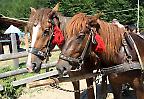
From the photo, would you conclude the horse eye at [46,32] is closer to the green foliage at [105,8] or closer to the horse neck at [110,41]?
the horse neck at [110,41]

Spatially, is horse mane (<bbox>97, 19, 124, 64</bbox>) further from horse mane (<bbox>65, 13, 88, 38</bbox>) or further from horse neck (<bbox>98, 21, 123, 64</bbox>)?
horse mane (<bbox>65, 13, 88, 38</bbox>)

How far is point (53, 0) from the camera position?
46.7m

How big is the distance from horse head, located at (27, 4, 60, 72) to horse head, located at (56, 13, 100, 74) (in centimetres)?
49

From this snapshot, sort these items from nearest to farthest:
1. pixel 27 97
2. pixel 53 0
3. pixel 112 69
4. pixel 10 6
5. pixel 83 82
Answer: pixel 112 69, pixel 27 97, pixel 83 82, pixel 53 0, pixel 10 6

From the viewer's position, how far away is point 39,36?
429 cm

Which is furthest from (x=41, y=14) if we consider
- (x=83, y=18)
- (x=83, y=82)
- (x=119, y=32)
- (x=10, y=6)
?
(x=10, y=6)

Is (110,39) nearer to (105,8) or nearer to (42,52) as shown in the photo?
(42,52)

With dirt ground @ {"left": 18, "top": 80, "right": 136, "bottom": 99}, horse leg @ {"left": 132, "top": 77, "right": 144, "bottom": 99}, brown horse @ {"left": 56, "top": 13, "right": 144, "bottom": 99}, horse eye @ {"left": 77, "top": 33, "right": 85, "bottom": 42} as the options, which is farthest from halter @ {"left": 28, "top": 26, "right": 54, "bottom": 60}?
dirt ground @ {"left": 18, "top": 80, "right": 136, "bottom": 99}

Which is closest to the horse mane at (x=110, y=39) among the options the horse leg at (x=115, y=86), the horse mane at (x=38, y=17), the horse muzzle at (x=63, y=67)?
the horse leg at (x=115, y=86)

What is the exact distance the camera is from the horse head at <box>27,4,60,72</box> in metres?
4.27

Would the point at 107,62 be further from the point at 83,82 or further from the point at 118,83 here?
the point at 83,82

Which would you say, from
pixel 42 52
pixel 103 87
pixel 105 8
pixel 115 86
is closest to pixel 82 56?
pixel 42 52

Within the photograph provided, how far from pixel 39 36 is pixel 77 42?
636mm

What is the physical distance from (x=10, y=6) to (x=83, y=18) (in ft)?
162
